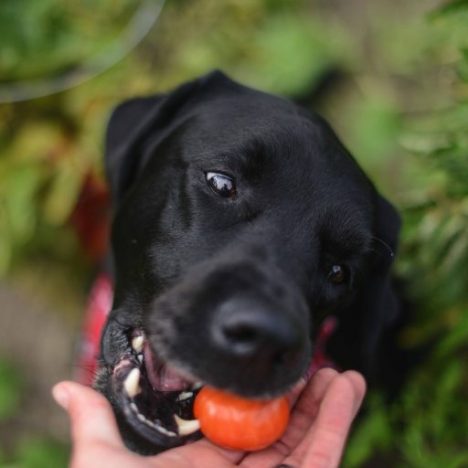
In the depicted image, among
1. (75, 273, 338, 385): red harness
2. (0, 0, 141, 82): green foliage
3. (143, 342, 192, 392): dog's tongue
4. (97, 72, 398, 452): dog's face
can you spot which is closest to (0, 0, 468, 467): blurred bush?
(0, 0, 141, 82): green foliage

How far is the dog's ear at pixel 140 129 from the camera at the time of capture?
8.48 ft

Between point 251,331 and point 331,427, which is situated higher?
point 251,331

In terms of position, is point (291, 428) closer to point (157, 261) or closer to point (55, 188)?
point (157, 261)

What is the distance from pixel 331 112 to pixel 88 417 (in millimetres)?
3102

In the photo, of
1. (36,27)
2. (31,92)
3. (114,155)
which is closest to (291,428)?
(114,155)

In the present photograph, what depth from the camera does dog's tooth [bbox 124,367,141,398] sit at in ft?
6.50

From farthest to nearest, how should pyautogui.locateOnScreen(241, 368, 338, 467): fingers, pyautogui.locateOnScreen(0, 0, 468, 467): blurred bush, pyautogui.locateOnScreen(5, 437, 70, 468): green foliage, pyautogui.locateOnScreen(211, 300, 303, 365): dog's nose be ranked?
pyautogui.locateOnScreen(5, 437, 70, 468): green foliage → pyautogui.locateOnScreen(0, 0, 468, 467): blurred bush → pyautogui.locateOnScreen(241, 368, 338, 467): fingers → pyautogui.locateOnScreen(211, 300, 303, 365): dog's nose

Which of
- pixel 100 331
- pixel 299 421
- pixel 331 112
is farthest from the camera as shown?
pixel 331 112

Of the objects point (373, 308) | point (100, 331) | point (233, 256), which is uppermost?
point (233, 256)

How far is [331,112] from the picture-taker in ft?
14.0

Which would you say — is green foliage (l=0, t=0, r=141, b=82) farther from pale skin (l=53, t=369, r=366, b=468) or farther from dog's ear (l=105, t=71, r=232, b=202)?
pale skin (l=53, t=369, r=366, b=468)

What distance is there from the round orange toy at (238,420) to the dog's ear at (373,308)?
2.31 ft

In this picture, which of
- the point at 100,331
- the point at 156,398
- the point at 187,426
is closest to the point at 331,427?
the point at 187,426

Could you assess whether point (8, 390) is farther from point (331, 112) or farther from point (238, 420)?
point (331, 112)
